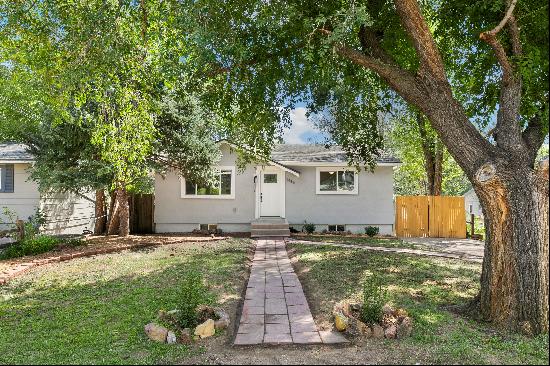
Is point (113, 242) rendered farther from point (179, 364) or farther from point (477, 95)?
point (477, 95)

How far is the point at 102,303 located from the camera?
6758mm

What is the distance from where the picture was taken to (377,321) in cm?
526

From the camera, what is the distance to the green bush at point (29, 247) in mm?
11352

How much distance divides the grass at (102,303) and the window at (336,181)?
7.51m

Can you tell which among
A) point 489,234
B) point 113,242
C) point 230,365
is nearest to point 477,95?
point 489,234

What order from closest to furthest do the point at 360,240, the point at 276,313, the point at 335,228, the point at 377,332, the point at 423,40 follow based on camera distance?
1. the point at 377,332
2. the point at 276,313
3. the point at 423,40
4. the point at 360,240
5. the point at 335,228

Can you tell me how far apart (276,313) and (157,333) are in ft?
5.66

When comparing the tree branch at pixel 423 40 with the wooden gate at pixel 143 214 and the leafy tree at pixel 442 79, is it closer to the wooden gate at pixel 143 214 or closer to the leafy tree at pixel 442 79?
the leafy tree at pixel 442 79

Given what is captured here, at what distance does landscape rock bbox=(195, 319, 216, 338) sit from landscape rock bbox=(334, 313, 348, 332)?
152 centimetres

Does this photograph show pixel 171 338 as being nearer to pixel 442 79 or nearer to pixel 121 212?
pixel 442 79

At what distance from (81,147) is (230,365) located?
37.8ft

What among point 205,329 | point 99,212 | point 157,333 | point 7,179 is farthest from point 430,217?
point 7,179

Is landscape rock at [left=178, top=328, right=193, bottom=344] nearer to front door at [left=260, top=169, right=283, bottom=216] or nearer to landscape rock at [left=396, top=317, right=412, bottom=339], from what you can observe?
landscape rock at [left=396, top=317, right=412, bottom=339]

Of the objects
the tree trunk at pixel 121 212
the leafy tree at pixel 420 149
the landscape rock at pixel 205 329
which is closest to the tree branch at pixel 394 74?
the landscape rock at pixel 205 329
